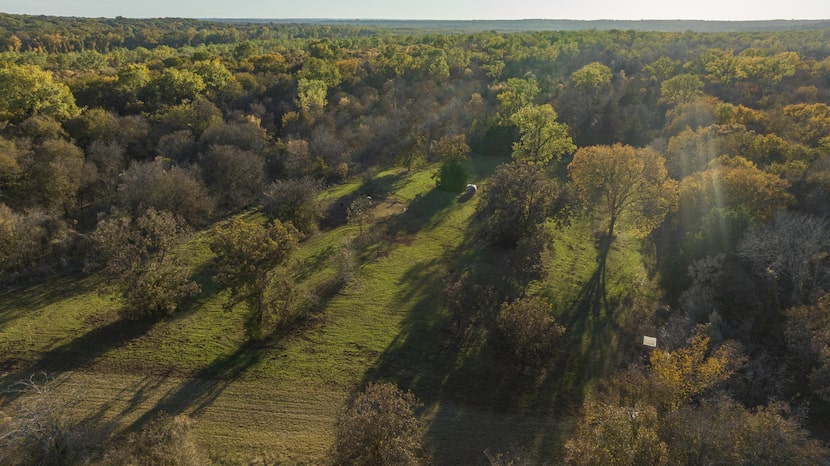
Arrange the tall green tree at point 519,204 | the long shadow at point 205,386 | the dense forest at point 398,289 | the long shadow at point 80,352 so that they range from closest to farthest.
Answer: the dense forest at point 398,289 < the long shadow at point 205,386 < the long shadow at point 80,352 < the tall green tree at point 519,204

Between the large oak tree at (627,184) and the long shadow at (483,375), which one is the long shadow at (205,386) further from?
the large oak tree at (627,184)

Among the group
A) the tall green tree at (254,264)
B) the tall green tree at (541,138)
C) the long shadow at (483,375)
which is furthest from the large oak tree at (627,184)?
the tall green tree at (254,264)

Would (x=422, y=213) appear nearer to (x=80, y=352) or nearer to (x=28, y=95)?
(x=80, y=352)

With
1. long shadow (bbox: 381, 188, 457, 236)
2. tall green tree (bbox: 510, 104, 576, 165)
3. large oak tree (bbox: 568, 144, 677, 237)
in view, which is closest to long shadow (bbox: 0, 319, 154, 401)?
long shadow (bbox: 381, 188, 457, 236)

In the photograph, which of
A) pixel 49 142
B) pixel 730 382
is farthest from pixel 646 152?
pixel 49 142


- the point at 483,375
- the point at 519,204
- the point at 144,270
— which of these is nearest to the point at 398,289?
the point at 483,375

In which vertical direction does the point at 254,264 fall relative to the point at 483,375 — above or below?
above

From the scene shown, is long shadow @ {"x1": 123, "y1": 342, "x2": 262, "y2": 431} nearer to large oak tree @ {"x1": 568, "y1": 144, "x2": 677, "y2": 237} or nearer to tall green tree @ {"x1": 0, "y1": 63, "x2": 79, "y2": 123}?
large oak tree @ {"x1": 568, "y1": 144, "x2": 677, "y2": 237}
